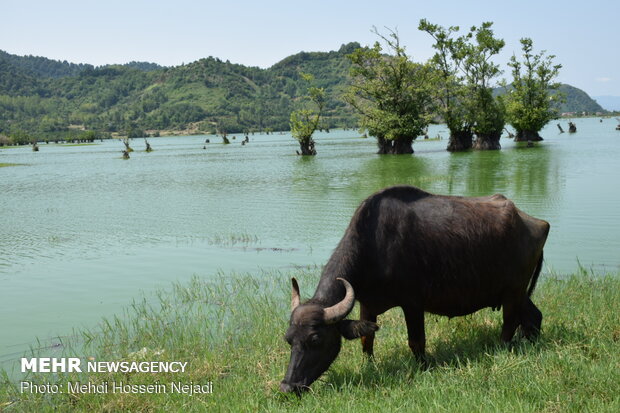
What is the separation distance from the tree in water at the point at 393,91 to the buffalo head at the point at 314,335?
145ft

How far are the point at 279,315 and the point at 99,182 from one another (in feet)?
97.5

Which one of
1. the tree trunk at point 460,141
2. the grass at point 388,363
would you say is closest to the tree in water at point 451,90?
the tree trunk at point 460,141

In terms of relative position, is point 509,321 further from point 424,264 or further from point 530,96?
point 530,96

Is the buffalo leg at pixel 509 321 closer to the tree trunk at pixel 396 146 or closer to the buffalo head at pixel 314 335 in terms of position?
the buffalo head at pixel 314 335

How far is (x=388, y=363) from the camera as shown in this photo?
5758 millimetres

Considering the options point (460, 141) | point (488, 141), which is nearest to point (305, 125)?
point (460, 141)

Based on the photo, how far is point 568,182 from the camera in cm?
2444

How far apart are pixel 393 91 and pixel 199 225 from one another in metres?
34.7

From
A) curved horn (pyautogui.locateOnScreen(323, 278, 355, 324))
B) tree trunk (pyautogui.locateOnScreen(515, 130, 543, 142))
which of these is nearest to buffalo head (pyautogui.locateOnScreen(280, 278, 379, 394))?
curved horn (pyautogui.locateOnScreen(323, 278, 355, 324))

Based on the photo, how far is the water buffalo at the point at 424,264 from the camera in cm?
541

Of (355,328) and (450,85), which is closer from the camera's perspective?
(355,328)

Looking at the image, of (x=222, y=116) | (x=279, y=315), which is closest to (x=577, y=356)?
(x=279, y=315)

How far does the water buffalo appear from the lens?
5414 mm

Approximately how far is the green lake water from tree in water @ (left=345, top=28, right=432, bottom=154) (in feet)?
45.4
